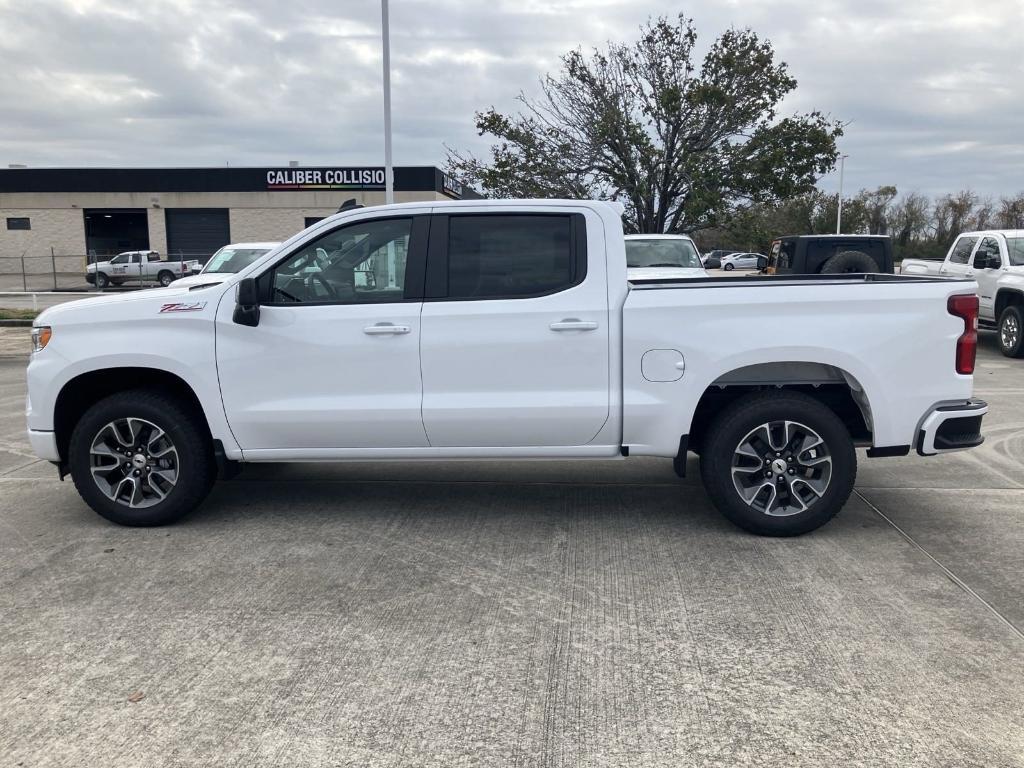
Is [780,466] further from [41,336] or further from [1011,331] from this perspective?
[1011,331]

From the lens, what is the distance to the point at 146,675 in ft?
12.3

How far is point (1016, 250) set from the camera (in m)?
15.0

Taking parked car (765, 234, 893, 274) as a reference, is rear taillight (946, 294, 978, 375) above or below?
below

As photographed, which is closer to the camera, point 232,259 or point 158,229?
point 232,259

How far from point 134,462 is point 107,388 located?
593 millimetres

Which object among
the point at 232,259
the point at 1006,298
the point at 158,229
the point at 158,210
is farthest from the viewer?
the point at 158,229

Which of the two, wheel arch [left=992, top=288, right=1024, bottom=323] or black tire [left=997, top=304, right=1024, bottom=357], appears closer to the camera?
black tire [left=997, top=304, right=1024, bottom=357]

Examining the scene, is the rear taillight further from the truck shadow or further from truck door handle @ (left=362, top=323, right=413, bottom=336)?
truck door handle @ (left=362, top=323, right=413, bottom=336)

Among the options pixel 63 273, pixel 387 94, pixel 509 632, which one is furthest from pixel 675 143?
pixel 63 273

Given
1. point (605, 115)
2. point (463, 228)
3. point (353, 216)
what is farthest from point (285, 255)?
point (605, 115)

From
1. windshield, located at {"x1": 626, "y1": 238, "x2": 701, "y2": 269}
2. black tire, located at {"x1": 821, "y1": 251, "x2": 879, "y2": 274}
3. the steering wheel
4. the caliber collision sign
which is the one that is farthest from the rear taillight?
the caliber collision sign

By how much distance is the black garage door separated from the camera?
158 feet

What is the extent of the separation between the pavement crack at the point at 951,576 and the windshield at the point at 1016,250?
10.6 metres

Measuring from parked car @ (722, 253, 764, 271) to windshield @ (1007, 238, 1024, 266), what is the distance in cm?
4231
